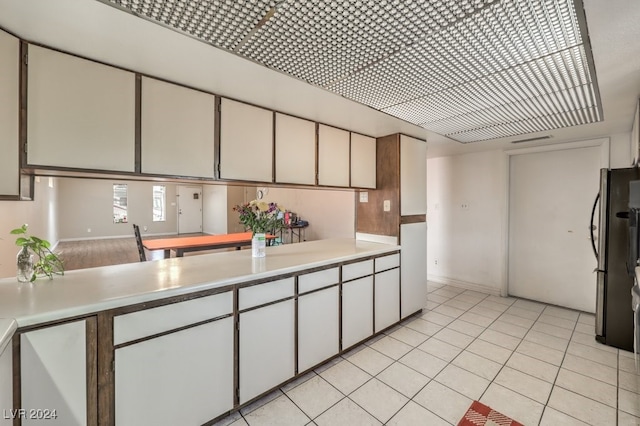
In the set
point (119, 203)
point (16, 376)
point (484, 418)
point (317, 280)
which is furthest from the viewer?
point (119, 203)

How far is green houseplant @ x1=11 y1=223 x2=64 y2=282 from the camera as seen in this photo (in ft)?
4.97

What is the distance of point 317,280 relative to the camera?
2285mm

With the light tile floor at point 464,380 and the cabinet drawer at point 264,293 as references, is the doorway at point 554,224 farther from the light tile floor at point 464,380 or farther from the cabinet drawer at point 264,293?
the cabinet drawer at point 264,293

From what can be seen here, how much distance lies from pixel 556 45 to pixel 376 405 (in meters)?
2.39

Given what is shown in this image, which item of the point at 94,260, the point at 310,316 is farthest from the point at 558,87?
the point at 94,260

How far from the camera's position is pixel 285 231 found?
6.10 meters

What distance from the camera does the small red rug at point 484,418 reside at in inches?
68.4

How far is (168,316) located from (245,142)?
1.35 metres

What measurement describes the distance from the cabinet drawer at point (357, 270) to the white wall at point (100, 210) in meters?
9.93

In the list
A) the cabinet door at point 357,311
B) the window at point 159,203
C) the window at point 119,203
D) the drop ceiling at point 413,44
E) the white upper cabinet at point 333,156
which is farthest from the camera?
the window at point 159,203

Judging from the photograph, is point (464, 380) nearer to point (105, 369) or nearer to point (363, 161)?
point (363, 161)

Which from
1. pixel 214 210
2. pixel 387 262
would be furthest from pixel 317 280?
pixel 214 210

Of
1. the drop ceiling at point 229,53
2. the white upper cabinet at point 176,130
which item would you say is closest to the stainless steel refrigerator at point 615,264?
the drop ceiling at point 229,53

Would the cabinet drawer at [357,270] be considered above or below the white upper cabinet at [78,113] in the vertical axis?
below
